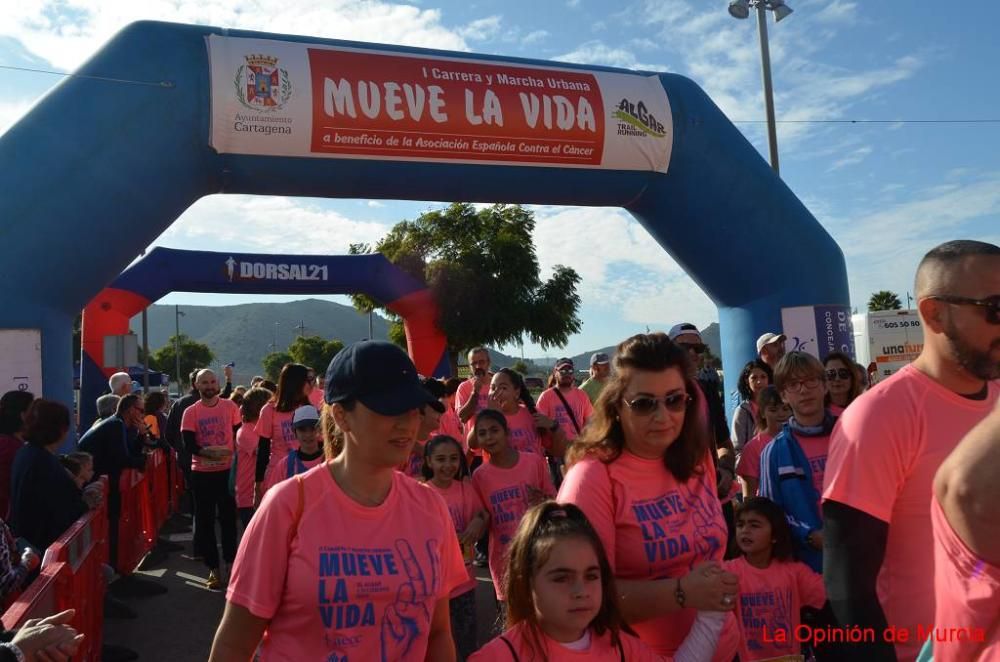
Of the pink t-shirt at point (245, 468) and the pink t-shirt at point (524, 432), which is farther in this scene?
the pink t-shirt at point (245, 468)

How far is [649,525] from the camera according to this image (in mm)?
2227

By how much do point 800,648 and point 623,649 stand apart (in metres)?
1.64

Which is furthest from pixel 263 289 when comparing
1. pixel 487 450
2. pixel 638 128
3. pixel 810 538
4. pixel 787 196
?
pixel 810 538

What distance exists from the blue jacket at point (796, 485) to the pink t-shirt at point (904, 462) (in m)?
1.38

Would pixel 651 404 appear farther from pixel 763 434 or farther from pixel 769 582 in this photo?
pixel 763 434

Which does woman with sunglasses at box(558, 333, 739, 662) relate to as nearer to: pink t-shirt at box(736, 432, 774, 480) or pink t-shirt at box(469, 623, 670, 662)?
pink t-shirt at box(469, 623, 670, 662)

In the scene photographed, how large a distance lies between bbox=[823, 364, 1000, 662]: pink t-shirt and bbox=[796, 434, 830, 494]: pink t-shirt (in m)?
1.49

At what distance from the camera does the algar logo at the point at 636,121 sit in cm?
876

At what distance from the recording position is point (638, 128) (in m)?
8.80

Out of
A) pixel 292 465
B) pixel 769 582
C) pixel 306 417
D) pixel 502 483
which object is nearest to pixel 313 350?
pixel 306 417

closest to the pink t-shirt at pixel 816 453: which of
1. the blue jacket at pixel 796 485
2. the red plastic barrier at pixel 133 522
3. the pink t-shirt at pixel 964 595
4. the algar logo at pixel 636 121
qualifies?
the blue jacket at pixel 796 485

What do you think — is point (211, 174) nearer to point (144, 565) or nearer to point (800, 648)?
point (144, 565)

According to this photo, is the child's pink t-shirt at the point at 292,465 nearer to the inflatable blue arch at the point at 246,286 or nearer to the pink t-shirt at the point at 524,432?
the pink t-shirt at the point at 524,432

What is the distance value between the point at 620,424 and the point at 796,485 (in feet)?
4.85
